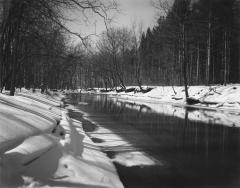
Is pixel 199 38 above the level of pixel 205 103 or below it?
above

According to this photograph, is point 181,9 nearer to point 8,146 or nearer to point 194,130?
point 194,130

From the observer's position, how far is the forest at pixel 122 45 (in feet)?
50.0

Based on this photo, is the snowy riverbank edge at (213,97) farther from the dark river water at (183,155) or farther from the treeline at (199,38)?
the dark river water at (183,155)

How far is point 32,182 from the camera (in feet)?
16.7

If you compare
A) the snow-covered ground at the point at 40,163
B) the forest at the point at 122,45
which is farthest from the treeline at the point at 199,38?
the snow-covered ground at the point at 40,163

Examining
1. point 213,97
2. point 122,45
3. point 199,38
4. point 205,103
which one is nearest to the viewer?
point 205,103

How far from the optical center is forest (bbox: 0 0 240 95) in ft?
50.0

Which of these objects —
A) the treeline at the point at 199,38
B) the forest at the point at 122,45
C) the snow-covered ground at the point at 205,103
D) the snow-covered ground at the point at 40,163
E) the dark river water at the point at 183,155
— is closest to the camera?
the snow-covered ground at the point at 40,163

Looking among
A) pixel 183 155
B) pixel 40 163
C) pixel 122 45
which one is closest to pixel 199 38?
pixel 122 45

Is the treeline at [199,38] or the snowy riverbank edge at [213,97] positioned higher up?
the treeline at [199,38]

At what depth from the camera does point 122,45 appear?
70.0 meters

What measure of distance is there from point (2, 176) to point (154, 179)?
3.72 meters

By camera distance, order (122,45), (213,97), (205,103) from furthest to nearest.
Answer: (122,45) → (213,97) → (205,103)

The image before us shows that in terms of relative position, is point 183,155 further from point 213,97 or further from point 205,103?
point 213,97
